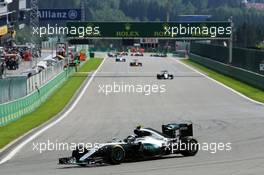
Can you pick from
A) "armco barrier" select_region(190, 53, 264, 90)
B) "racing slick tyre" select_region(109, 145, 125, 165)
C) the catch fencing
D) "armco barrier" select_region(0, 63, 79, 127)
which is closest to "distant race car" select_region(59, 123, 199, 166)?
"racing slick tyre" select_region(109, 145, 125, 165)

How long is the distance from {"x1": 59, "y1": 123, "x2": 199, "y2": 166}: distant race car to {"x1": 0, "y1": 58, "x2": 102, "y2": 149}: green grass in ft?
18.4

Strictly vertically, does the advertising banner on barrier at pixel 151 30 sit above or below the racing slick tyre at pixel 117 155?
above

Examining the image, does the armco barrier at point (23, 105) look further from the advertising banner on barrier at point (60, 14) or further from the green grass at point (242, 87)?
the advertising banner on barrier at point (60, 14)

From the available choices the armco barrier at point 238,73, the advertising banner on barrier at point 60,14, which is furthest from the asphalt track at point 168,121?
the advertising banner on barrier at point 60,14

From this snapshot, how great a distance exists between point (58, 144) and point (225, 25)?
2182 inches

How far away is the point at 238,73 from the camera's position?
6512 cm

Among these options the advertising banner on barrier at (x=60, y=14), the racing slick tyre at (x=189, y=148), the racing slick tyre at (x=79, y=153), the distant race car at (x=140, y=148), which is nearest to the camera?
the distant race car at (x=140, y=148)

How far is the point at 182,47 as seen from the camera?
561ft

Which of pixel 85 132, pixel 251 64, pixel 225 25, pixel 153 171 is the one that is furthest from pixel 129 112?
pixel 225 25

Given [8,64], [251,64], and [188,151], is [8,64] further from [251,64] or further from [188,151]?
[188,151]

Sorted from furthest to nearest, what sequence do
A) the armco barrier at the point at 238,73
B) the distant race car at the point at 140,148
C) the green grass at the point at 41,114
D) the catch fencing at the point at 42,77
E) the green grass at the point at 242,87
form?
the armco barrier at the point at 238,73
the green grass at the point at 242,87
the catch fencing at the point at 42,77
the green grass at the point at 41,114
the distant race car at the point at 140,148

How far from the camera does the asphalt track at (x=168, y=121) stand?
17.5 metres

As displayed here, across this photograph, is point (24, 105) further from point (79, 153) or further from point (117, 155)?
point (117, 155)

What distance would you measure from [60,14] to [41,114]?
78747 mm
